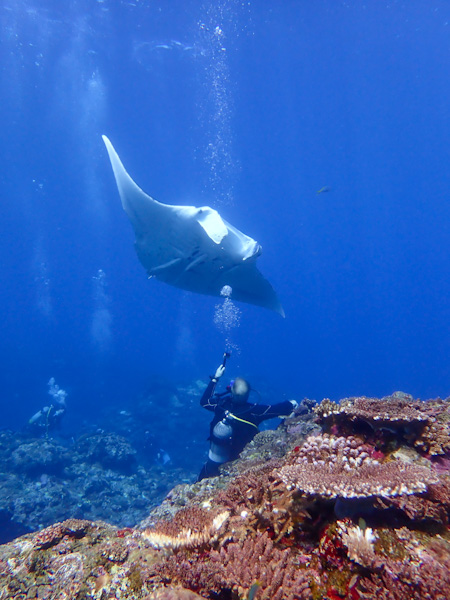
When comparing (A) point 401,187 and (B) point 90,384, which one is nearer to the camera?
(B) point 90,384

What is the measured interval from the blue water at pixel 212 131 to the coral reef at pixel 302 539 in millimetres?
25163

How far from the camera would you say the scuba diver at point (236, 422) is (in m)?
5.96

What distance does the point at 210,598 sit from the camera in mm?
1785

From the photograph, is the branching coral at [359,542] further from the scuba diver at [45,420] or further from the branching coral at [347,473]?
the scuba diver at [45,420]

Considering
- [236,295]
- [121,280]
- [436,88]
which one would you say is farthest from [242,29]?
[121,280]

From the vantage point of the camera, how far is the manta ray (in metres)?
6.30

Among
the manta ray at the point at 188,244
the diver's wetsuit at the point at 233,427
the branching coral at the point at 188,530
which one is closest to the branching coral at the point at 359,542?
the branching coral at the point at 188,530

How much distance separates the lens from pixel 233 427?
6.07 meters

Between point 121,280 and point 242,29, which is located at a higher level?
point 121,280

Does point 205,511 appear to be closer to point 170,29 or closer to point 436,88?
point 170,29

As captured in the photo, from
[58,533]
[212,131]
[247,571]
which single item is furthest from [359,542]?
[212,131]

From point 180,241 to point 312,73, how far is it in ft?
113

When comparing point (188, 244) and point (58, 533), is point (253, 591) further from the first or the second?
point (188, 244)

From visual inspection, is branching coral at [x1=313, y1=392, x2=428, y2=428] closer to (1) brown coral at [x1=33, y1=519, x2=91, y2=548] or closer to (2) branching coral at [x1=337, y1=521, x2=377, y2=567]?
(2) branching coral at [x1=337, y1=521, x2=377, y2=567]
